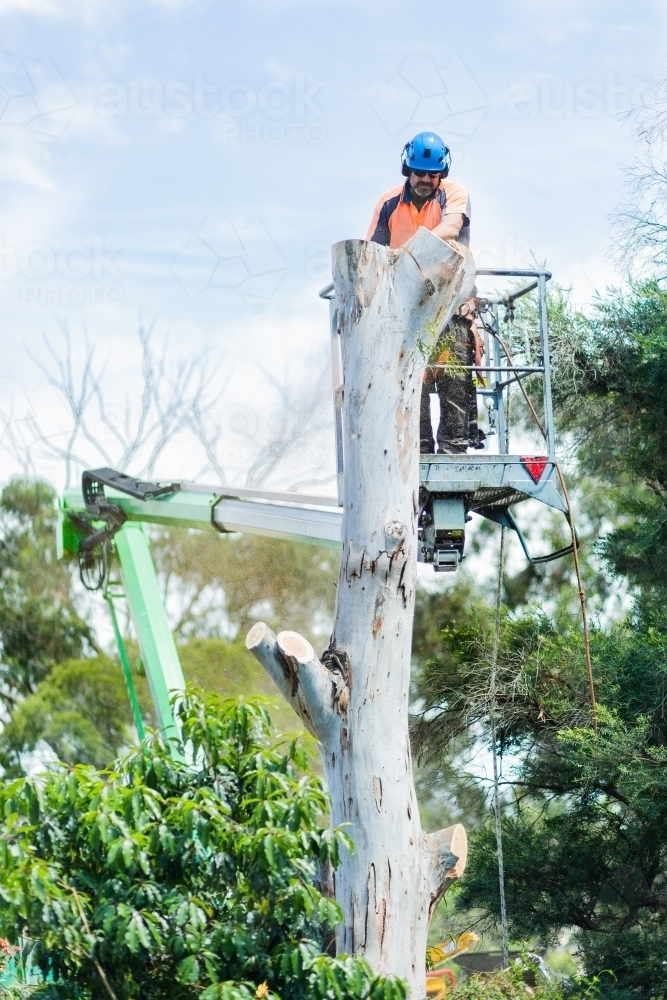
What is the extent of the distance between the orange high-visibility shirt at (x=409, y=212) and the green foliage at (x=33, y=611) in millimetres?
19033

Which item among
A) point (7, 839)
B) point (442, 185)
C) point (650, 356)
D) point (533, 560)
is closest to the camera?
point (7, 839)

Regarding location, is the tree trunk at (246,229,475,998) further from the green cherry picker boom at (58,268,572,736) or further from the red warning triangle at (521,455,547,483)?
the red warning triangle at (521,455,547,483)

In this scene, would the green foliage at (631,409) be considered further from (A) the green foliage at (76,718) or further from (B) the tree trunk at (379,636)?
(A) the green foliage at (76,718)

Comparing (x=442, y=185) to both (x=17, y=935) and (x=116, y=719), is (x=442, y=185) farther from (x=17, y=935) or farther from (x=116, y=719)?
(x=116, y=719)

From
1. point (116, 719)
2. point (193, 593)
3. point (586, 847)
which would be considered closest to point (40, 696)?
point (116, 719)

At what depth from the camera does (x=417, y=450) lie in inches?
242

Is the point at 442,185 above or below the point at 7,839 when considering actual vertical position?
above

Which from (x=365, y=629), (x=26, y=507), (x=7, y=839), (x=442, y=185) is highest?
(x=26, y=507)

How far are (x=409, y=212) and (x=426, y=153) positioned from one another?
342 mm

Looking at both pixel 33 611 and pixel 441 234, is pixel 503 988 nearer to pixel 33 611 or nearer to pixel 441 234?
pixel 441 234

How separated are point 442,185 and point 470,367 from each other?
3.41ft

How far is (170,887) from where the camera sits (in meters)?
4.74

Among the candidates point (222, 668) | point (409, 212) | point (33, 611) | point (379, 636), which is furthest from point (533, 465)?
point (33, 611)

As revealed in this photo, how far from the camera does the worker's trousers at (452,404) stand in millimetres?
7395
